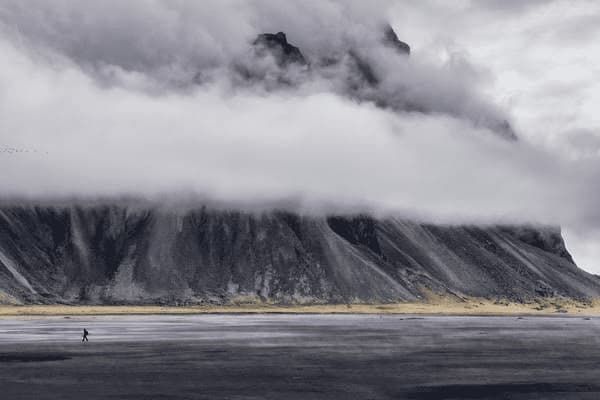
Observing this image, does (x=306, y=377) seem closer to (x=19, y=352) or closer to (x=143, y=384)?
(x=143, y=384)

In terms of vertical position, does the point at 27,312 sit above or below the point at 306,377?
above

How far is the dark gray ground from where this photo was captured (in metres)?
47.5

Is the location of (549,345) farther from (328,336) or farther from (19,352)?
(19,352)

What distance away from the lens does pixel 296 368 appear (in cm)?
6038

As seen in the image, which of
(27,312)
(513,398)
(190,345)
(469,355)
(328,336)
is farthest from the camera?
(27,312)

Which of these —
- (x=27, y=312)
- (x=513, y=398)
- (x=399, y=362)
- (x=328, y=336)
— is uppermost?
(x=27, y=312)

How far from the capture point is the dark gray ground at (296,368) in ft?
156

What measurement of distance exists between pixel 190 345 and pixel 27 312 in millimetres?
119406

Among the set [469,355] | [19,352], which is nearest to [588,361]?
[469,355]

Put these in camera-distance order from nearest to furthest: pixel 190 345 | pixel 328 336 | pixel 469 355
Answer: pixel 469 355
pixel 190 345
pixel 328 336

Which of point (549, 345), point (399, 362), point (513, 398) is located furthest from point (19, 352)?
point (549, 345)

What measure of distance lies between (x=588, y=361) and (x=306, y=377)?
25848 millimetres

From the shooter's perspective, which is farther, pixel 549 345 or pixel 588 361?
pixel 549 345

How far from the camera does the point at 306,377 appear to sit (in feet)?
180
